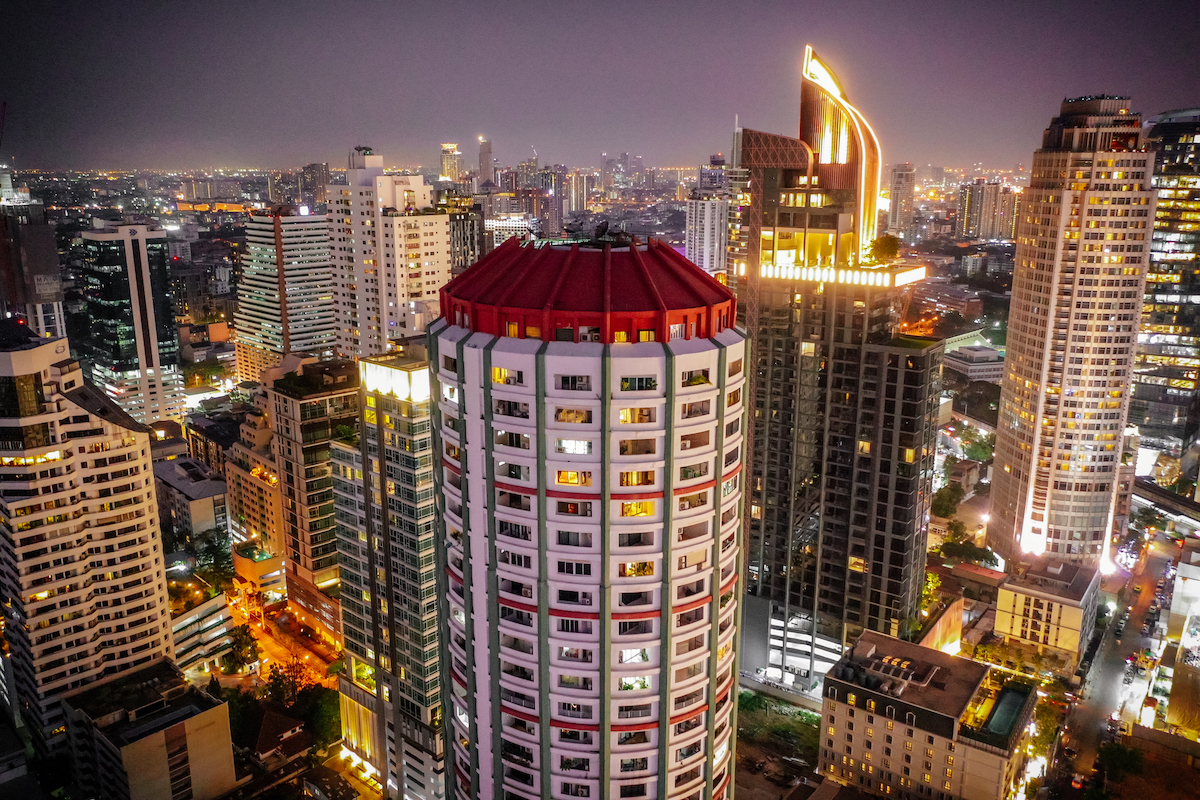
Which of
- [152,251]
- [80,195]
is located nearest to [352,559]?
[152,251]

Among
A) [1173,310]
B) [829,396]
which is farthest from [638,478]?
[1173,310]

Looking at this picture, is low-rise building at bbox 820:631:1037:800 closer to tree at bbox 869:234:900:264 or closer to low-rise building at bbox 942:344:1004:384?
tree at bbox 869:234:900:264

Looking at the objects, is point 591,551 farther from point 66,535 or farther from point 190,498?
point 190,498

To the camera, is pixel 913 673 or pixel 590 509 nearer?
pixel 590 509

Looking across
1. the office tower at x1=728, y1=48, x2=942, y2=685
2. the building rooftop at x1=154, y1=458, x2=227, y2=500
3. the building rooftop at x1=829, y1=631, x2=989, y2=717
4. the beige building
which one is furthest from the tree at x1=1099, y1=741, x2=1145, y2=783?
the building rooftop at x1=154, y1=458, x2=227, y2=500

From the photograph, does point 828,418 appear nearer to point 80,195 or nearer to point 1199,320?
point 1199,320

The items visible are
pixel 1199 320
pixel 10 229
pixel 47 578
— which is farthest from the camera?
pixel 1199 320
